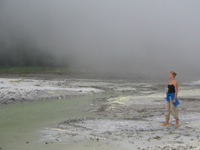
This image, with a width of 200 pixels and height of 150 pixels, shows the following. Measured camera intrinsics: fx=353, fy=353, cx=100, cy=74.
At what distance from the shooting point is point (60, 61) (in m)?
120

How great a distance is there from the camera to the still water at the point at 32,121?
1331 cm

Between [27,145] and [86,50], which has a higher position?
[86,50]

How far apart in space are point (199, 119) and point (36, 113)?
10136mm

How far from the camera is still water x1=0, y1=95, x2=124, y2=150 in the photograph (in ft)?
43.7

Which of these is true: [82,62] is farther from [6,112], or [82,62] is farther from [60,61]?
[6,112]

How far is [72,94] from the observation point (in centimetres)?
3528

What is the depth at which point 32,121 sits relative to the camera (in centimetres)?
1923

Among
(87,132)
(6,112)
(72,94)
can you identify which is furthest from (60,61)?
(87,132)

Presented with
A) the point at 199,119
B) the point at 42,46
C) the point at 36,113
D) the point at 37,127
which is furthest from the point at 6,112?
the point at 42,46

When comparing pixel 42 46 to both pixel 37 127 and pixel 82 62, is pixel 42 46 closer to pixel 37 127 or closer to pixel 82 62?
pixel 82 62

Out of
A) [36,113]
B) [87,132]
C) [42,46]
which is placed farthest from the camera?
[42,46]

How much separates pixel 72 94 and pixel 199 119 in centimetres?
1862

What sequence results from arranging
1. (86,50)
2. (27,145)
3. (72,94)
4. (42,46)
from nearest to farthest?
1. (27,145)
2. (72,94)
3. (86,50)
4. (42,46)

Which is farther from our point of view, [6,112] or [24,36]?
[24,36]
